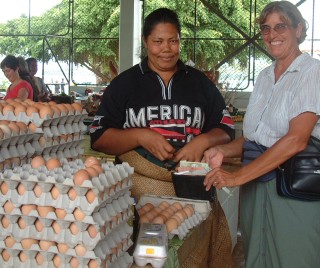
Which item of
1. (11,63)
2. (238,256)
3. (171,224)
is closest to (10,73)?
Result: (11,63)

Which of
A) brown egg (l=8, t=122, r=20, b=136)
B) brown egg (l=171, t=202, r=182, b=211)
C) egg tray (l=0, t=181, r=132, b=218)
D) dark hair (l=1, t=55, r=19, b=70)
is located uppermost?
dark hair (l=1, t=55, r=19, b=70)

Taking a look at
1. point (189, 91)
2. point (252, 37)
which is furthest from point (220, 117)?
point (252, 37)

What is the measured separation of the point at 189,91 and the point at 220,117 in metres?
0.21

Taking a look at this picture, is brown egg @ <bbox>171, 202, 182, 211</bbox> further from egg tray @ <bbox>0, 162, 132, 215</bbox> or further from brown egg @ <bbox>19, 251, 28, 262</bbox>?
brown egg @ <bbox>19, 251, 28, 262</bbox>

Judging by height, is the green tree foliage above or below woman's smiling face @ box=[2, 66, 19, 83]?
above

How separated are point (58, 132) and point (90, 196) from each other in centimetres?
85

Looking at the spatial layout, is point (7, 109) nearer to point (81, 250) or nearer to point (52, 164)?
point (52, 164)

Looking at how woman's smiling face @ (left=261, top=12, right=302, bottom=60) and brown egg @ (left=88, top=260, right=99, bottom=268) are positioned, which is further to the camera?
woman's smiling face @ (left=261, top=12, right=302, bottom=60)

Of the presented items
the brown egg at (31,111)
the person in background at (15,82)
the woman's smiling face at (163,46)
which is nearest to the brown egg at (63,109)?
the brown egg at (31,111)

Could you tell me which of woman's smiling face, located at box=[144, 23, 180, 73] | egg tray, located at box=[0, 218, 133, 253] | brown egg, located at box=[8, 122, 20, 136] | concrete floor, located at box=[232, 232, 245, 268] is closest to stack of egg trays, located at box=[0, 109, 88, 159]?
brown egg, located at box=[8, 122, 20, 136]

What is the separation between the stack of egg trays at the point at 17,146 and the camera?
197cm

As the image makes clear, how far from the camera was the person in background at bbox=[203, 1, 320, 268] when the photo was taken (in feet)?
6.99

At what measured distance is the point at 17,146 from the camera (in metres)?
2.09

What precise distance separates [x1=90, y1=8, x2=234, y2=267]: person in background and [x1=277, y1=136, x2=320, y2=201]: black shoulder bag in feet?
1.38
